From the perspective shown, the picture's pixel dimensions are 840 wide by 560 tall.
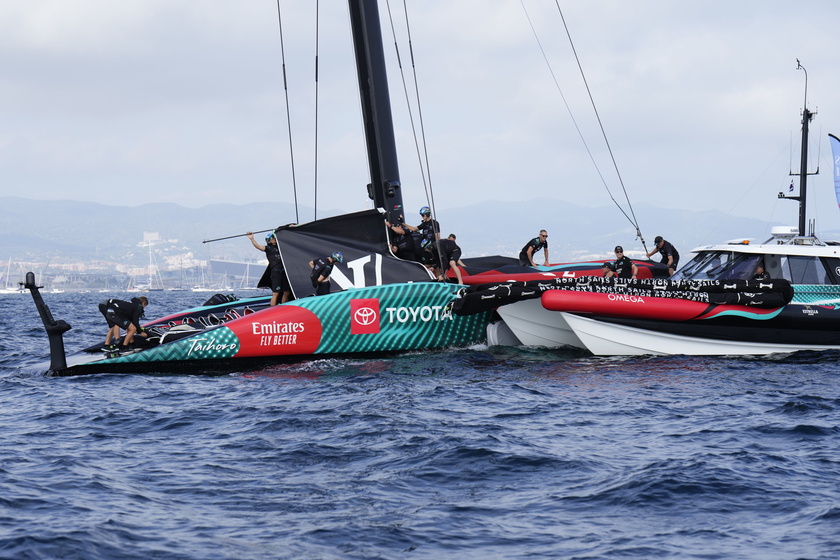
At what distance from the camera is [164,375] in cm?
1197

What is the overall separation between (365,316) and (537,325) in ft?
8.87

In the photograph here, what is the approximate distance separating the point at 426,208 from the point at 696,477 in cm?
866

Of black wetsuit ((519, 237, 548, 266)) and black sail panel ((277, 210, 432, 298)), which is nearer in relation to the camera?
black sail panel ((277, 210, 432, 298))

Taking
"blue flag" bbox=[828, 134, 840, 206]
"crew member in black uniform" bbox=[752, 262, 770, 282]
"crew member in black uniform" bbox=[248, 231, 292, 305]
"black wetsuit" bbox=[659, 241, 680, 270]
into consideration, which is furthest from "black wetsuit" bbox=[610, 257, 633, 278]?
"blue flag" bbox=[828, 134, 840, 206]

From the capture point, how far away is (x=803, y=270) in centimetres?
1391

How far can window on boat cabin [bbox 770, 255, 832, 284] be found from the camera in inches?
546

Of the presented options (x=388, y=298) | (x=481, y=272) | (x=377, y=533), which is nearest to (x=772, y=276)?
(x=481, y=272)

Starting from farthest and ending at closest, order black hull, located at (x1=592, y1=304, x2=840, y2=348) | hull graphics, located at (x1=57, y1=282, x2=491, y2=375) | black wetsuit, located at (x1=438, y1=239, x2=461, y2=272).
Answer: black wetsuit, located at (x1=438, y1=239, x2=461, y2=272)
black hull, located at (x1=592, y1=304, x2=840, y2=348)
hull graphics, located at (x1=57, y1=282, x2=491, y2=375)

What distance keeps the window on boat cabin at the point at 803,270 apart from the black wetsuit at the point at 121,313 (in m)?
9.41

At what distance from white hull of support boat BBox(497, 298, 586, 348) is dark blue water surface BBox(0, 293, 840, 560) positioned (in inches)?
73.4

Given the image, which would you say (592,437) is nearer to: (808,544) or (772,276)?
(808,544)

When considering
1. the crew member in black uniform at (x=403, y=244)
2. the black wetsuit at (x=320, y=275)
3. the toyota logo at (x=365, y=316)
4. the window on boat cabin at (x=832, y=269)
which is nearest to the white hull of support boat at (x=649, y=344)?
the window on boat cabin at (x=832, y=269)

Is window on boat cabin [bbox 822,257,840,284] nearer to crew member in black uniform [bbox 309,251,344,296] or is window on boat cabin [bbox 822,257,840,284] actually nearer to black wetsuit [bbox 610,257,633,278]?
black wetsuit [bbox 610,257,633,278]

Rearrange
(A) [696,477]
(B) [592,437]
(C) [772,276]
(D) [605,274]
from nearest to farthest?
(A) [696,477]
(B) [592,437]
(C) [772,276]
(D) [605,274]
